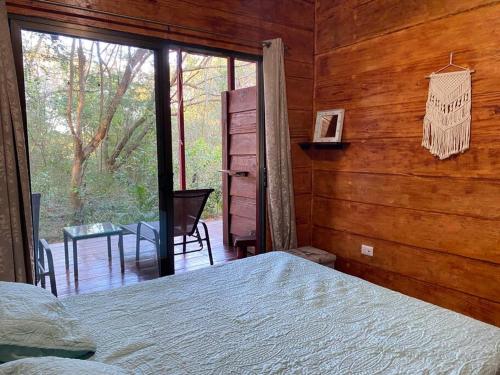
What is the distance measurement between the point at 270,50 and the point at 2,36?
6.27ft

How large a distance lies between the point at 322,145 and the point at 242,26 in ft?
4.01

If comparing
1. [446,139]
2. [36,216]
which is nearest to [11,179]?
[36,216]

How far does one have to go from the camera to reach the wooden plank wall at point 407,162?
2365 mm

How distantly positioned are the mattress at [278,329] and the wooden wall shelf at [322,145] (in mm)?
1578

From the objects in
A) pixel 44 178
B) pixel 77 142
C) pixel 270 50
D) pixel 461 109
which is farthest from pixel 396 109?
pixel 44 178

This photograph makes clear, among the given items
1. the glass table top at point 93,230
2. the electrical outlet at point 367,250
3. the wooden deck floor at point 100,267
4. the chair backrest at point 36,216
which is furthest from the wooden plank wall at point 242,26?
the wooden deck floor at point 100,267

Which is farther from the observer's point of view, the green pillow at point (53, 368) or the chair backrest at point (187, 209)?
the chair backrest at point (187, 209)

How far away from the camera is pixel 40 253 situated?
99.1 inches

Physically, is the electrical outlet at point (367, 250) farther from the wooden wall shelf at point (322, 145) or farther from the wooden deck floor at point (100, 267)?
the wooden deck floor at point (100, 267)

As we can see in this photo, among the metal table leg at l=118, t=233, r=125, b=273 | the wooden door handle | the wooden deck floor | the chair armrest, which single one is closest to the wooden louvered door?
the wooden door handle

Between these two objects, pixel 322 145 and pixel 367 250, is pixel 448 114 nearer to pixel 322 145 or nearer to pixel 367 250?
pixel 322 145

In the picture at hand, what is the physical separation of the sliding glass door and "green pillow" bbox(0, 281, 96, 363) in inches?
50.6

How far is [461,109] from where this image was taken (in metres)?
2.44

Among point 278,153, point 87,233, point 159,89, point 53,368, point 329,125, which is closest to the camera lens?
point 53,368
